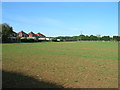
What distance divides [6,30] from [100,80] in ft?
203

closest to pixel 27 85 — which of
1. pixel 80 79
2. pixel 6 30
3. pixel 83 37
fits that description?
pixel 80 79

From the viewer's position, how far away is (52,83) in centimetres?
494

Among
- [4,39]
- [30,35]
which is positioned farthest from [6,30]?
[30,35]

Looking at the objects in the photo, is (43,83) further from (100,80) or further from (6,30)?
(6,30)

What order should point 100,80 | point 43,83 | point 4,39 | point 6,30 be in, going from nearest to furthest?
point 43,83 → point 100,80 → point 4,39 → point 6,30

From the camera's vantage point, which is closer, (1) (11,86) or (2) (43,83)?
(1) (11,86)

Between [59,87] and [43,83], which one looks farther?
[43,83]

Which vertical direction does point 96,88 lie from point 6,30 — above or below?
below

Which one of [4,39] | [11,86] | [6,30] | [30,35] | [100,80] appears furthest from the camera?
[30,35]

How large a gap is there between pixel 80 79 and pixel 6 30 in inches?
2415

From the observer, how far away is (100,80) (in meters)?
5.41

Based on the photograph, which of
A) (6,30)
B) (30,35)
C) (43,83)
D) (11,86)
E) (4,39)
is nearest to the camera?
(11,86)

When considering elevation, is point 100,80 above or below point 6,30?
below

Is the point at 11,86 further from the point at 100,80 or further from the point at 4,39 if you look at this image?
the point at 4,39
